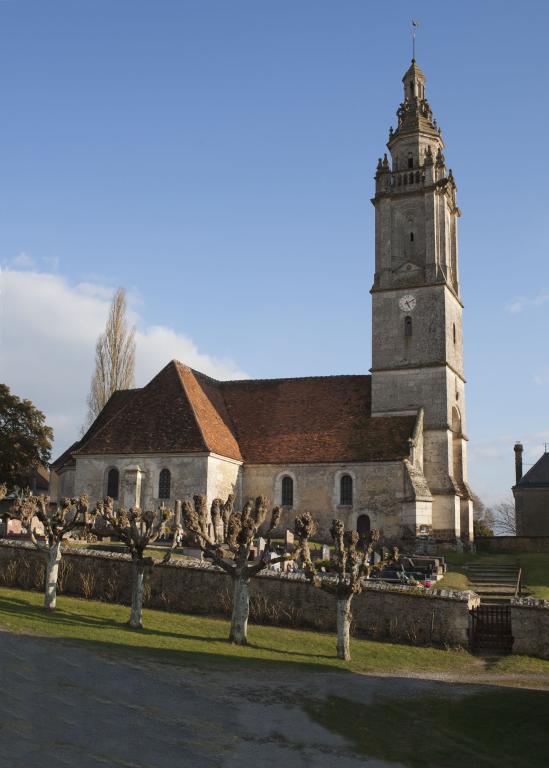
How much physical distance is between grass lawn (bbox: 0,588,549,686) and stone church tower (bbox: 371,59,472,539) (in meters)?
19.6

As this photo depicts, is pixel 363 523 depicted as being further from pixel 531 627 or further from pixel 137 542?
pixel 137 542

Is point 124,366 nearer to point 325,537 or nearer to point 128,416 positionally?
point 128,416

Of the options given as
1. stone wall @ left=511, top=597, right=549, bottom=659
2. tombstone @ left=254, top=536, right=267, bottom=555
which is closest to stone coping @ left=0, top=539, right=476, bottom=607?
stone wall @ left=511, top=597, right=549, bottom=659

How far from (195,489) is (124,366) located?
18987mm

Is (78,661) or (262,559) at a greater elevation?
(262,559)

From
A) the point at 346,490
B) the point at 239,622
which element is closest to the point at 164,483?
the point at 346,490

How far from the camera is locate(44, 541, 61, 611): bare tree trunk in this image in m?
22.8

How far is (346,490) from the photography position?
4072 centimetres

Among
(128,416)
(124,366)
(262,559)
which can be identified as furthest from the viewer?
(124,366)

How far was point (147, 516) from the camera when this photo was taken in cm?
2322

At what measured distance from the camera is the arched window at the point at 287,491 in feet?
137

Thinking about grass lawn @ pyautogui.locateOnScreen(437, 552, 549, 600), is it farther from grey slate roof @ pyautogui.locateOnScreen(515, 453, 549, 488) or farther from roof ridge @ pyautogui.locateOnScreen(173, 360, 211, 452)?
grey slate roof @ pyautogui.locateOnScreen(515, 453, 549, 488)

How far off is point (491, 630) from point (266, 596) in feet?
22.5

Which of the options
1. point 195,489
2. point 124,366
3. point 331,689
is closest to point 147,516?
point 331,689
